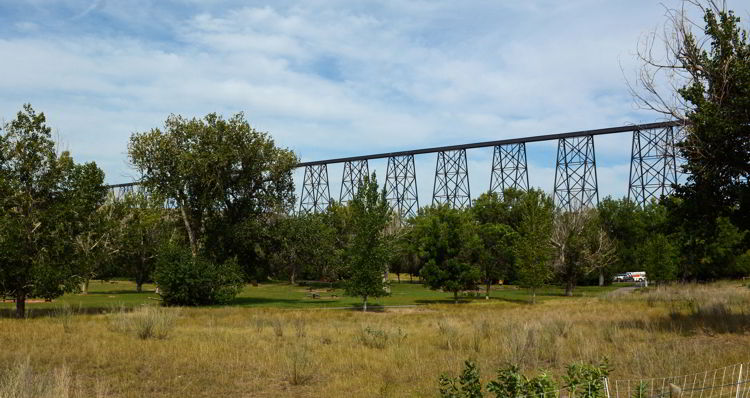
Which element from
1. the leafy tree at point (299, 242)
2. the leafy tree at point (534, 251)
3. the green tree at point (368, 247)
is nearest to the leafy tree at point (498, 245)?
the leafy tree at point (534, 251)

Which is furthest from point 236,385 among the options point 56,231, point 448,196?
point 448,196

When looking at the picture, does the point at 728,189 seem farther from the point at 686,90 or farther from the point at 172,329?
the point at 172,329

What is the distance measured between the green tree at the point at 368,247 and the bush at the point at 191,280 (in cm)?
713

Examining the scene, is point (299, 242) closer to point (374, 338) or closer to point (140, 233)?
point (140, 233)

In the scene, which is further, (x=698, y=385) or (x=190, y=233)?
(x=190, y=233)

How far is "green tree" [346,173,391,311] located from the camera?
3419 cm

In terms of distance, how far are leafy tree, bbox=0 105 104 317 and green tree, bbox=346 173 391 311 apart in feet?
45.7

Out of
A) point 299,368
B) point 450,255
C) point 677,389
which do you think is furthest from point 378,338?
point 450,255

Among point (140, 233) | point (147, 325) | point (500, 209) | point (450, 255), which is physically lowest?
point (147, 325)

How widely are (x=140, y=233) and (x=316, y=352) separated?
3980cm

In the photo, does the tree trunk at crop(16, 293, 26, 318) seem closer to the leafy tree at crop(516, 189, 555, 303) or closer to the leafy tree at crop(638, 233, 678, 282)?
the leafy tree at crop(516, 189, 555, 303)

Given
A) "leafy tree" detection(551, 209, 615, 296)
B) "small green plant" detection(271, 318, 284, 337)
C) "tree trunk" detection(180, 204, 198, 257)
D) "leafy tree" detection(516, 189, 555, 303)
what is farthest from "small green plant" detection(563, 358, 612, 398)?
"leafy tree" detection(551, 209, 615, 296)

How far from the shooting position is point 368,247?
1364 inches

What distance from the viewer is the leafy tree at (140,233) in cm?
4450
